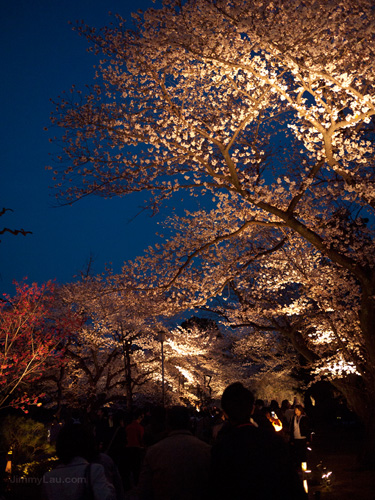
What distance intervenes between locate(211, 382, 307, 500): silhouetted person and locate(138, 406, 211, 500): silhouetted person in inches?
10.7

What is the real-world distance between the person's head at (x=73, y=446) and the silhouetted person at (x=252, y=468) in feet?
2.86

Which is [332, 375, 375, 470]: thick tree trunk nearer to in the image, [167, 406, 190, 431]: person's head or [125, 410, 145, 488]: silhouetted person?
[125, 410, 145, 488]: silhouetted person

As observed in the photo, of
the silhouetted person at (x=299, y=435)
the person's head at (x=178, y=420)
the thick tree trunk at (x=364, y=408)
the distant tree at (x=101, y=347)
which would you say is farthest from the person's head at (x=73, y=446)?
the distant tree at (x=101, y=347)

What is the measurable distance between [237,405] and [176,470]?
0.53m

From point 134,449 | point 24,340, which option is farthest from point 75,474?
point 24,340

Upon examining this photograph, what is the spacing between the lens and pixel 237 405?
8.70 ft

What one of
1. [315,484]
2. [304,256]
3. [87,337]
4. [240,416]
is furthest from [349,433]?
[240,416]

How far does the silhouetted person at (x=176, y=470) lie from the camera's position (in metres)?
2.48

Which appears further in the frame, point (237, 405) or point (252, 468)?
point (237, 405)

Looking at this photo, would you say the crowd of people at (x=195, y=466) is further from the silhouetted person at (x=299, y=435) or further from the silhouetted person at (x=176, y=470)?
the silhouetted person at (x=299, y=435)

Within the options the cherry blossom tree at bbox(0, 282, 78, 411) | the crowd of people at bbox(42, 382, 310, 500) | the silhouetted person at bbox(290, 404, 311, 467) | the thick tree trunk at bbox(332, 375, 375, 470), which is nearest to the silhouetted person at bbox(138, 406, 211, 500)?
the crowd of people at bbox(42, 382, 310, 500)

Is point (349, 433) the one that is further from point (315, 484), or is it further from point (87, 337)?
point (87, 337)

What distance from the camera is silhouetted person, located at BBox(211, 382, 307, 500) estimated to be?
85.6 inches

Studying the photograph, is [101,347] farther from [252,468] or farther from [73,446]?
[252,468]
